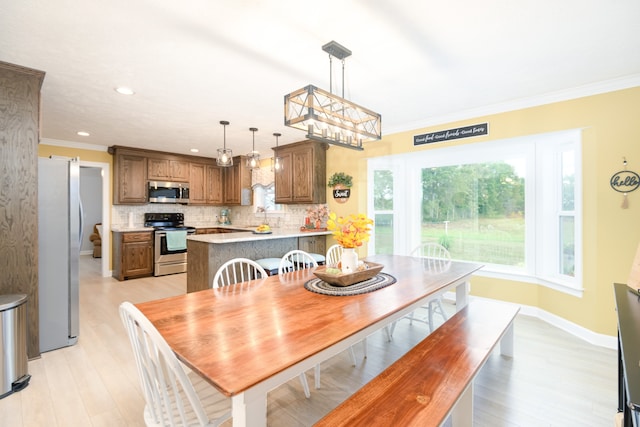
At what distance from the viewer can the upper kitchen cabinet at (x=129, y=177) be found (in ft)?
18.3

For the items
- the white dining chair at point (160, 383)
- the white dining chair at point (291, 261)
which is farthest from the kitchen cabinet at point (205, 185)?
the white dining chair at point (160, 383)

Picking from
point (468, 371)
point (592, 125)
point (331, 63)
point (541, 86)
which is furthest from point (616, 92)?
point (468, 371)

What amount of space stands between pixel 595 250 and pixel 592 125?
1.24 meters

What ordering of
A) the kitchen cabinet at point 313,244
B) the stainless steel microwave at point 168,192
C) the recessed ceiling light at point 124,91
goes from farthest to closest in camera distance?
the stainless steel microwave at point 168,192, the kitchen cabinet at point 313,244, the recessed ceiling light at point 124,91

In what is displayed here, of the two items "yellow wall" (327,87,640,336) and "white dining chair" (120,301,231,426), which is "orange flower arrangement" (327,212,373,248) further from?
"yellow wall" (327,87,640,336)

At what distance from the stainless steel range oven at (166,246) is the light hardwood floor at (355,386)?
8.68 feet

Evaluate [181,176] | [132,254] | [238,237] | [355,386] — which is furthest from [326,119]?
[181,176]

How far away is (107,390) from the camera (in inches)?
84.0

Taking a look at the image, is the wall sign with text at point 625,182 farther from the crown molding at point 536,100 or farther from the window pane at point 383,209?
the window pane at point 383,209

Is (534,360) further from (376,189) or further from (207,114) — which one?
(207,114)

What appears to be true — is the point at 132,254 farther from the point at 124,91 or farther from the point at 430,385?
the point at 430,385

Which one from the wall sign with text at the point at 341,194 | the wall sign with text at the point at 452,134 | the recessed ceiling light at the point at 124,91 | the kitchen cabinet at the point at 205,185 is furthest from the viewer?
the kitchen cabinet at the point at 205,185

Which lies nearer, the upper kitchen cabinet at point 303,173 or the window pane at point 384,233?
the window pane at point 384,233

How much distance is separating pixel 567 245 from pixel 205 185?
654cm
